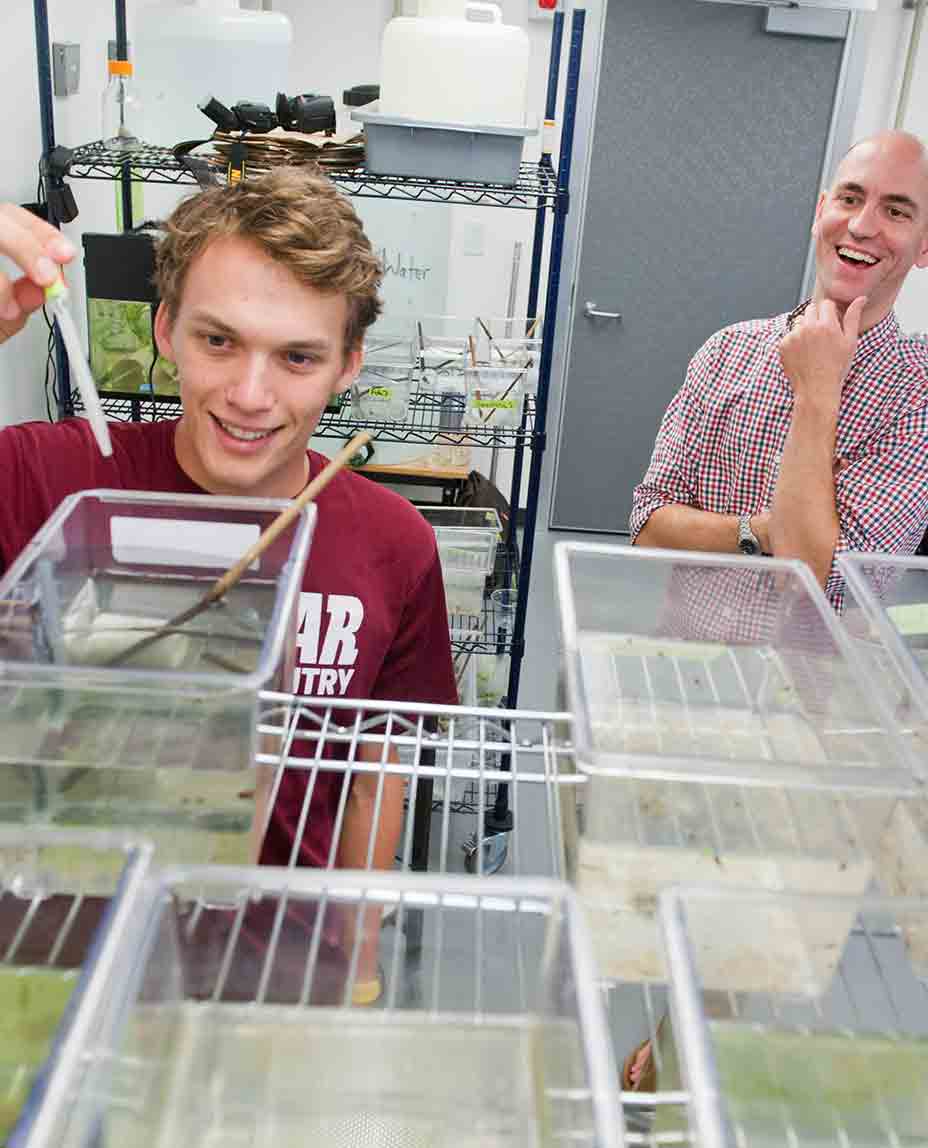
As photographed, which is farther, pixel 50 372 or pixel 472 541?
pixel 472 541

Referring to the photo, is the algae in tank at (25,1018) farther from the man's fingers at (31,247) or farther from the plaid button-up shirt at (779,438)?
the plaid button-up shirt at (779,438)

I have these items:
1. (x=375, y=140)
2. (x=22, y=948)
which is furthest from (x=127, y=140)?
(x=22, y=948)

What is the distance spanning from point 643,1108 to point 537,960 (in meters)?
0.11

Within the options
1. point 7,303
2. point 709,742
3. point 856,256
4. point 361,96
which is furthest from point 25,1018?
point 361,96

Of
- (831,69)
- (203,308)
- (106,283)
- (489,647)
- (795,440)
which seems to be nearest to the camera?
(203,308)

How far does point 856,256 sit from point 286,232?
3.49 ft

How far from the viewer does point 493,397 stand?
7.98 feet

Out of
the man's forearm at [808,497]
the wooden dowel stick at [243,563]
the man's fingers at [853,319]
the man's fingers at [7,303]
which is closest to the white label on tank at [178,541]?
the wooden dowel stick at [243,563]

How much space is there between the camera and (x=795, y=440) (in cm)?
166

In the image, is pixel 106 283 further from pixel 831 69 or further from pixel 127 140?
pixel 831 69

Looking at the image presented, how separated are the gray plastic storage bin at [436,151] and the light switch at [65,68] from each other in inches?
25.9

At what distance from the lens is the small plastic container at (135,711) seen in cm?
61

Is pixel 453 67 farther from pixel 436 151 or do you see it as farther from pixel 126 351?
pixel 126 351

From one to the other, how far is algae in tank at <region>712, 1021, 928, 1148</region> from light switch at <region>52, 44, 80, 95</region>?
233 centimetres
